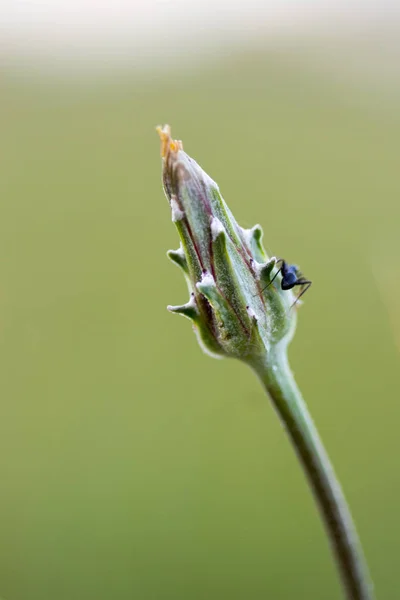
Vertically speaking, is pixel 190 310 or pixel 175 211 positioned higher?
pixel 175 211

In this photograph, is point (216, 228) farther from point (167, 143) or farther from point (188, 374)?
point (188, 374)

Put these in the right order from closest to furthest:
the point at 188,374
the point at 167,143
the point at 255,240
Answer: the point at 167,143 → the point at 255,240 → the point at 188,374

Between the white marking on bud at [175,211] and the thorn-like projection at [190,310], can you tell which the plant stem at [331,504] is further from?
the white marking on bud at [175,211]

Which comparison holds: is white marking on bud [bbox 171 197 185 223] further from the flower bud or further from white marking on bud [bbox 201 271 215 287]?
white marking on bud [bbox 201 271 215 287]

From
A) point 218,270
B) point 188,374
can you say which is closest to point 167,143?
point 218,270

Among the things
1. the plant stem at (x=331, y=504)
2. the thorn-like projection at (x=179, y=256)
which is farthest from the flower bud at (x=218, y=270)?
the plant stem at (x=331, y=504)

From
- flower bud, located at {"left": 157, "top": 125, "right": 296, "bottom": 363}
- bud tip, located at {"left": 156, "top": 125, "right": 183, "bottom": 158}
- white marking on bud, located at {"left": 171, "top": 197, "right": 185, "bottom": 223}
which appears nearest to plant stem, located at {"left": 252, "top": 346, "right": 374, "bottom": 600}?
flower bud, located at {"left": 157, "top": 125, "right": 296, "bottom": 363}

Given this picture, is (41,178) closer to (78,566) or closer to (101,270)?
(101,270)

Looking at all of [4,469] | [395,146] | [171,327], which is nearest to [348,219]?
[395,146]
